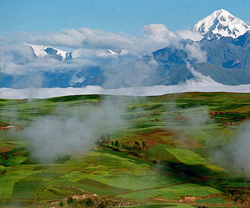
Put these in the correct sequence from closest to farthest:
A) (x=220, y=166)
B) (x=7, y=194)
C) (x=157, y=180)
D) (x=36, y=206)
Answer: (x=36, y=206) → (x=7, y=194) → (x=157, y=180) → (x=220, y=166)

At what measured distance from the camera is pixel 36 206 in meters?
127

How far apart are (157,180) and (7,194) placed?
6213 cm

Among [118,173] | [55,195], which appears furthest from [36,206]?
[118,173]

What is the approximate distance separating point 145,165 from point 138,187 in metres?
35.3

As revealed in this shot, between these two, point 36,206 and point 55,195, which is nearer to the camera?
A: point 36,206

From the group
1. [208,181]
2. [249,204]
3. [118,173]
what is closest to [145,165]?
[118,173]

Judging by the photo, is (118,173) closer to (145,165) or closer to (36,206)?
(145,165)

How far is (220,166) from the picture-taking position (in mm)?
188875

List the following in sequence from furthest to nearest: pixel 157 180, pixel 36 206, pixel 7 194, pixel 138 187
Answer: pixel 157 180, pixel 138 187, pixel 7 194, pixel 36 206

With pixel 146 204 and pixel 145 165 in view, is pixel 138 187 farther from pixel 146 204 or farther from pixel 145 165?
pixel 145 165

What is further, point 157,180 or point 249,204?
point 157,180

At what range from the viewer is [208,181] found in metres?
169

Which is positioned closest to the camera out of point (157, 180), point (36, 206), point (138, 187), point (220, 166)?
point (36, 206)

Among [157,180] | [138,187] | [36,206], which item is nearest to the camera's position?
[36,206]
